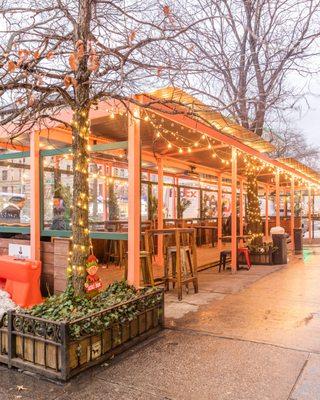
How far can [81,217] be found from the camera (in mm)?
4301

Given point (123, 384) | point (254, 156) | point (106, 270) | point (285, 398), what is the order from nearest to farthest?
point (285, 398) < point (123, 384) < point (106, 270) < point (254, 156)

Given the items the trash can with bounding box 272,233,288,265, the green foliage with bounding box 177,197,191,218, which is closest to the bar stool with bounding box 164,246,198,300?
the trash can with bounding box 272,233,288,265

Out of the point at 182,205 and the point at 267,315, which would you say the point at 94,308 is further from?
the point at 182,205

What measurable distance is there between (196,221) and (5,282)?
9.60 meters

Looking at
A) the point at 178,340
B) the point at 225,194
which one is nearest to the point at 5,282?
the point at 178,340

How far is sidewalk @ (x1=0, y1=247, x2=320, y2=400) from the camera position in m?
3.14

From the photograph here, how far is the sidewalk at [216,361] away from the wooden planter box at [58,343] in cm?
11

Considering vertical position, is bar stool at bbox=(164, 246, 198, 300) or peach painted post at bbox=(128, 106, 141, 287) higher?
peach painted post at bbox=(128, 106, 141, 287)

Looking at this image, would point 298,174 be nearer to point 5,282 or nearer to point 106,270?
point 106,270

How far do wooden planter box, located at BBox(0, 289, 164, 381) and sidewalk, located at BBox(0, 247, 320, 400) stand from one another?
106 millimetres

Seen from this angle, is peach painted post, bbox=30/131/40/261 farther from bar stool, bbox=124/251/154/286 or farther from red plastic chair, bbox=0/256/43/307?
bar stool, bbox=124/251/154/286

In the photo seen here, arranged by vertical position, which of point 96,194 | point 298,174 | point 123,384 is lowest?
point 123,384

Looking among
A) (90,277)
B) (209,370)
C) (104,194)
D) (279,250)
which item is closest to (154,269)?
(104,194)

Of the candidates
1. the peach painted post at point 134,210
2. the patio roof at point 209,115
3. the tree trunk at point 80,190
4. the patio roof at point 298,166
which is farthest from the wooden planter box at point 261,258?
the tree trunk at point 80,190
